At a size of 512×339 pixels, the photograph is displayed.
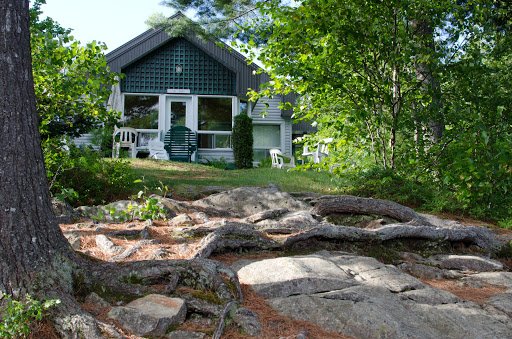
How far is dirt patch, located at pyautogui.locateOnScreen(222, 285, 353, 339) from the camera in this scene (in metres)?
4.05

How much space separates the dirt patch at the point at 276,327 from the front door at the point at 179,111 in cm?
2020

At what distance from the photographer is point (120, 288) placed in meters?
4.39

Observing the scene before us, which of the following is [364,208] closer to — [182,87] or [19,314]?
[19,314]

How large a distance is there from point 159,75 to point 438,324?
68.4ft

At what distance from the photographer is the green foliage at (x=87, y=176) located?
9055 mm

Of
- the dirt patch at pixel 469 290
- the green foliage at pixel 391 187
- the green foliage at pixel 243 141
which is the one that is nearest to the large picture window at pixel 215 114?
the green foliage at pixel 243 141

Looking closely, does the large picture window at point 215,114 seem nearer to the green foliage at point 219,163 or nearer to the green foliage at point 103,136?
the green foliage at point 219,163

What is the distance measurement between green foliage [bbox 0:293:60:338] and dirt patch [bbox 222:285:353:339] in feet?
3.98

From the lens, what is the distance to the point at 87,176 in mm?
10102

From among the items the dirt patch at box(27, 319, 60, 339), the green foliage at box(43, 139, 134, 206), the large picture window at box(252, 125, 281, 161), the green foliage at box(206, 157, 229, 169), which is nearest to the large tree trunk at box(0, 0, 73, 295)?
the dirt patch at box(27, 319, 60, 339)

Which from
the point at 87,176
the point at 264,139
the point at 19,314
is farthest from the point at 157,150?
the point at 19,314

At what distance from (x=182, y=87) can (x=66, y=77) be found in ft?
49.9

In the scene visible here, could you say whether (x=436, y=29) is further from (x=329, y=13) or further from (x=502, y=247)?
(x=502, y=247)

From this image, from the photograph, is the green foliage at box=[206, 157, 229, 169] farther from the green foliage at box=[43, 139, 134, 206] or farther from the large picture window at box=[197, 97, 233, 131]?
the green foliage at box=[43, 139, 134, 206]
